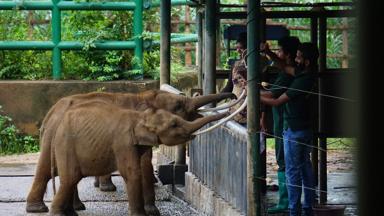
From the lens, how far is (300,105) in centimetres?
650

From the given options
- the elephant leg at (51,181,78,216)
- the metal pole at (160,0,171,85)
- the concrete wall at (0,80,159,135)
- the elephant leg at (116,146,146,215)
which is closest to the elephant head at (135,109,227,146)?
the elephant leg at (116,146,146,215)

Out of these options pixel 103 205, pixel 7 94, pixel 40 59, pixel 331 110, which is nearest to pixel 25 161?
pixel 7 94

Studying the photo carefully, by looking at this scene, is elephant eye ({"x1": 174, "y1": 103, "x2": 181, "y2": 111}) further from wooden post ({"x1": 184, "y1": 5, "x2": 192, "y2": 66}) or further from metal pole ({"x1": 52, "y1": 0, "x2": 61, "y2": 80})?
wooden post ({"x1": 184, "y1": 5, "x2": 192, "y2": 66})

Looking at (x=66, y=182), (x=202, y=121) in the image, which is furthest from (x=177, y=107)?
(x=66, y=182)

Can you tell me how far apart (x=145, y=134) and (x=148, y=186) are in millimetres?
908

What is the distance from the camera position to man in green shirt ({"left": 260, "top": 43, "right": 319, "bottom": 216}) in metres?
6.36

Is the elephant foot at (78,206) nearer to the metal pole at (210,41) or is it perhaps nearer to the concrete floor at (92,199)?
the concrete floor at (92,199)

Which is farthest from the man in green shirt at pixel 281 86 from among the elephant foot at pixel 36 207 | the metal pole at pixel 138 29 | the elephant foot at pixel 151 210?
the metal pole at pixel 138 29

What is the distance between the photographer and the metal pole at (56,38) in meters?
13.7

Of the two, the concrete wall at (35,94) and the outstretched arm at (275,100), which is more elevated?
the outstretched arm at (275,100)

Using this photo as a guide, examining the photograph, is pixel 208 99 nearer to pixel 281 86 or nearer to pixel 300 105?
pixel 281 86

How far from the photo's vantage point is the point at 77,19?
1425cm

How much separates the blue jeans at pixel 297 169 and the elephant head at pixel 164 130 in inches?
40.4

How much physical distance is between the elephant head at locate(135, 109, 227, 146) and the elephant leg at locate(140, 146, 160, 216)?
497 mm
